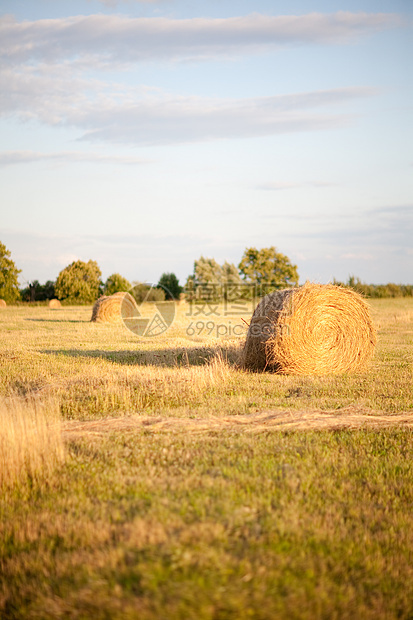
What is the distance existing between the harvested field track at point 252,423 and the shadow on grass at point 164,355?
553 centimetres

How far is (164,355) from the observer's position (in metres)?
14.6

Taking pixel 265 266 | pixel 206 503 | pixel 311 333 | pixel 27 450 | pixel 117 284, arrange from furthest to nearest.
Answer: pixel 265 266
pixel 117 284
pixel 311 333
pixel 27 450
pixel 206 503

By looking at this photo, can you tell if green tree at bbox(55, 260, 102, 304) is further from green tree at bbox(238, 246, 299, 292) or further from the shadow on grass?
the shadow on grass

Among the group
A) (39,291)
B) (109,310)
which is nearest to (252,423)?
(109,310)

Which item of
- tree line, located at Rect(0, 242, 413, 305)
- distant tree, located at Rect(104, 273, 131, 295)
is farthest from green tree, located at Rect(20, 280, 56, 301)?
distant tree, located at Rect(104, 273, 131, 295)

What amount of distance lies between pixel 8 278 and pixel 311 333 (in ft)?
177

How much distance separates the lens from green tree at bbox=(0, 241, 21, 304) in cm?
5888

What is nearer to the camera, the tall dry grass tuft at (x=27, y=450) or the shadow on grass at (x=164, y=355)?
the tall dry grass tuft at (x=27, y=450)

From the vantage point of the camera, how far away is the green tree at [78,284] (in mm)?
58000

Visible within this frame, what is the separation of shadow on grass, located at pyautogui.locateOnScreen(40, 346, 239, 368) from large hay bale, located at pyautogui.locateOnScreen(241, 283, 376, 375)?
4.07 feet

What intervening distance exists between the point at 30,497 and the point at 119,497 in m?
0.92

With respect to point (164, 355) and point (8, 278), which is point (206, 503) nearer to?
point (164, 355)

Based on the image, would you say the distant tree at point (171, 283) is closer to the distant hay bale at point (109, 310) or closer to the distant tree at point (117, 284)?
the distant tree at point (117, 284)

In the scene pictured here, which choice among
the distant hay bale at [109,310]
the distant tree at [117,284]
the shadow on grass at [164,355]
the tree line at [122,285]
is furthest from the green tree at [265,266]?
the shadow on grass at [164,355]
